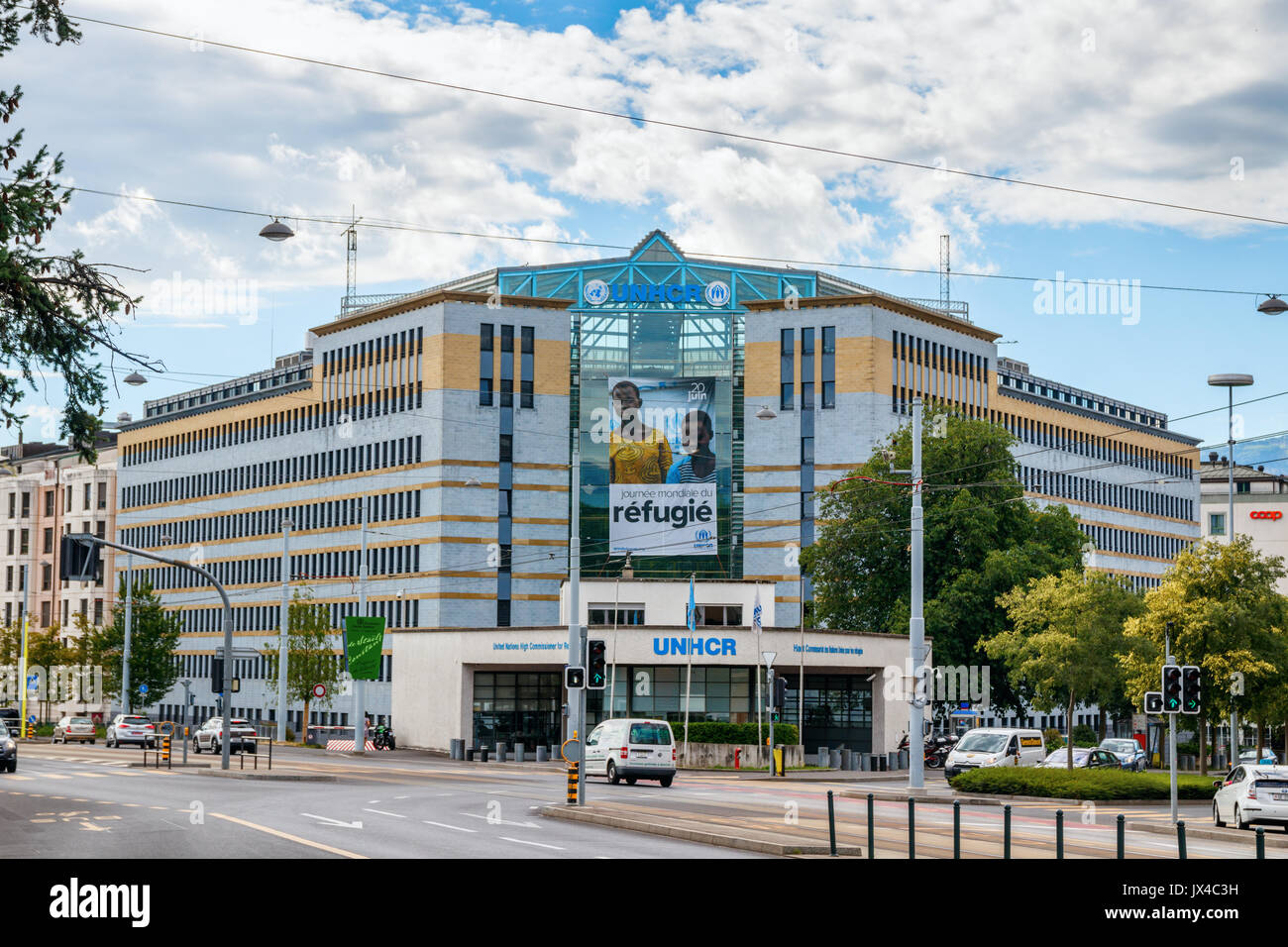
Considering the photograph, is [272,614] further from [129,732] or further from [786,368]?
[786,368]

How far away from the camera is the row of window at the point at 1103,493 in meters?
111

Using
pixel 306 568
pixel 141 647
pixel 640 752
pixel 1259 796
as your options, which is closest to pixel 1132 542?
pixel 306 568

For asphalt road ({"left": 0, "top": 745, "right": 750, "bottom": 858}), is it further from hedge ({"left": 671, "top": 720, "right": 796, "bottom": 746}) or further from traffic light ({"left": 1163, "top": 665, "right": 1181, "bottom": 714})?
hedge ({"left": 671, "top": 720, "right": 796, "bottom": 746})

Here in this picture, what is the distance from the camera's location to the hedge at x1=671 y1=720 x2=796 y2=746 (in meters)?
61.7

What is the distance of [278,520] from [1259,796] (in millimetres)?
86588

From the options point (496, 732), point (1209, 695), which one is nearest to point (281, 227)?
point (1209, 695)

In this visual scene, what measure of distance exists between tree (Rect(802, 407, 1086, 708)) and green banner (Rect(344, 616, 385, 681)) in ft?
72.5

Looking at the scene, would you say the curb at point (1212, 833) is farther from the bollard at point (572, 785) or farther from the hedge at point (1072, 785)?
the bollard at point (572, 785)

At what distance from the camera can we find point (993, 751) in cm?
5288

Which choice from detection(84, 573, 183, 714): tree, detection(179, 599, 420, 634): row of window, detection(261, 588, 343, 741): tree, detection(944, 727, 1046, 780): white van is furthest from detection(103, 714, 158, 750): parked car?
detection(944, 727, 1046, 780): white van

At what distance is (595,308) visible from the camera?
99.3 m
